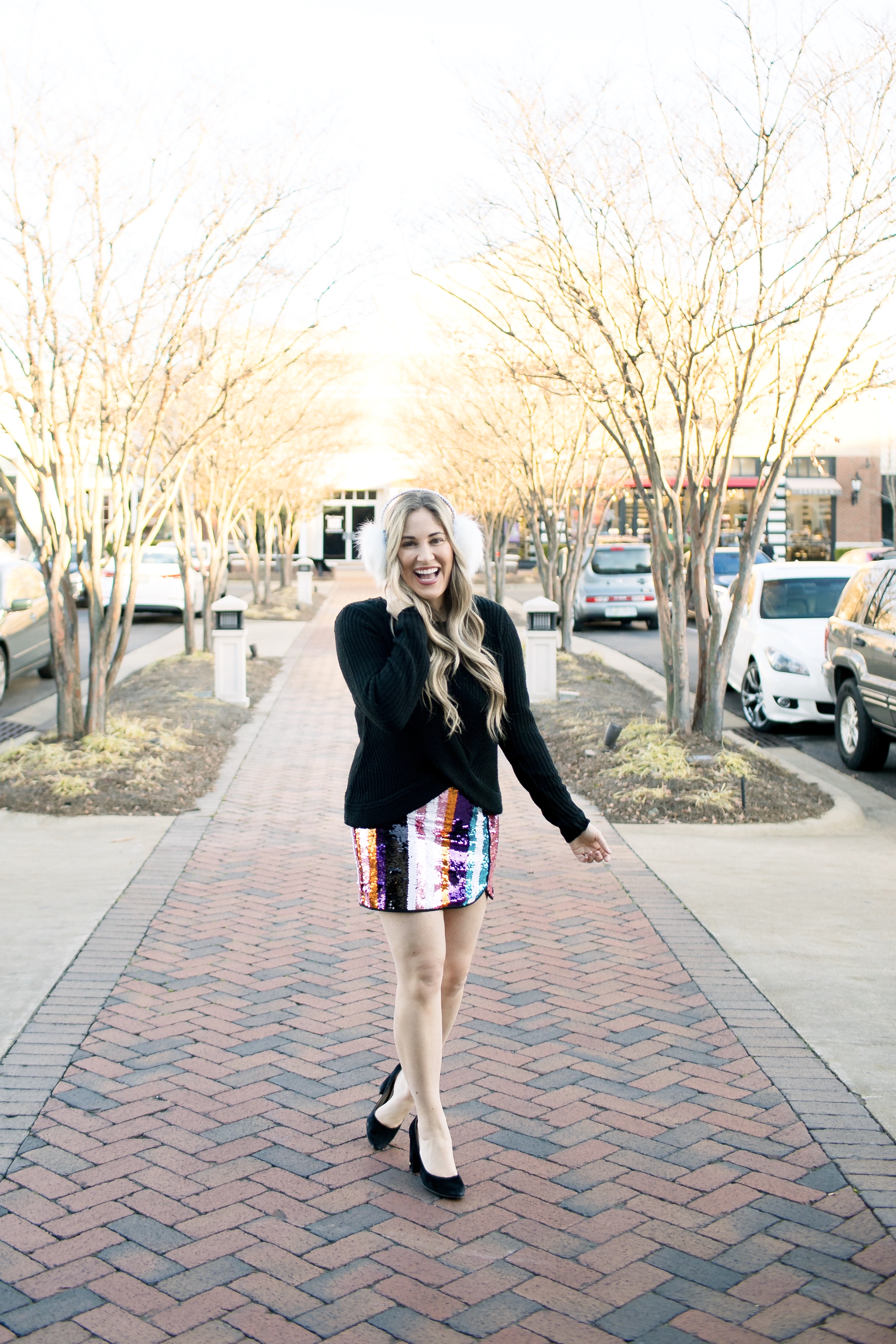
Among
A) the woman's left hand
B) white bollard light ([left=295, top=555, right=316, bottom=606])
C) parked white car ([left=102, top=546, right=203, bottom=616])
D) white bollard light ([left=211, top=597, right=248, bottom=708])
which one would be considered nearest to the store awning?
white bollard light ([left=295, top=555, right=316, bottom=606])

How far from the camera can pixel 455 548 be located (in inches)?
137

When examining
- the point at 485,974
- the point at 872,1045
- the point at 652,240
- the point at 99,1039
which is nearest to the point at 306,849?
the point at 485,974

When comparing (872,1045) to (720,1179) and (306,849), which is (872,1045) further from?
(306,849)

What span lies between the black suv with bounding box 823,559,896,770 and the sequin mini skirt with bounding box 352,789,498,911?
20.9 feet

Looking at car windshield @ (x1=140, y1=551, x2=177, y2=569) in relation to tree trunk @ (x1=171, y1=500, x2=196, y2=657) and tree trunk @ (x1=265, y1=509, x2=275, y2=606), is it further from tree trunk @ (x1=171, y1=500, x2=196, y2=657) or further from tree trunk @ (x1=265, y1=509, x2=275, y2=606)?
tree trunk @ (x1=171, y1=500, x2=196, y2=657)

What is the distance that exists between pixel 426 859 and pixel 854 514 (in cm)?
5218

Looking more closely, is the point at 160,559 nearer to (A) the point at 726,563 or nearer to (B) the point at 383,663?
(A) the point at 726,563

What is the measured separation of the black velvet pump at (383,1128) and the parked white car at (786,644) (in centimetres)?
753

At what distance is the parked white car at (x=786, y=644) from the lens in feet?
38.7

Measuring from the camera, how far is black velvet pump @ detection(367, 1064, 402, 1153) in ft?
12.3

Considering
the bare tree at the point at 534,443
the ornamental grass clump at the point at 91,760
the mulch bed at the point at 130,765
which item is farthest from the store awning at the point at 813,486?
the ornamental grass clump at the point at 91,760

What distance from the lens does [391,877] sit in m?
3.38

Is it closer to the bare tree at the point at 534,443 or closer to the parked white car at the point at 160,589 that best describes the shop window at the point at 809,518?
the parked white car at the point at 160,589

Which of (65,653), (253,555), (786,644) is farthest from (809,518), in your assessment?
(65,653)
